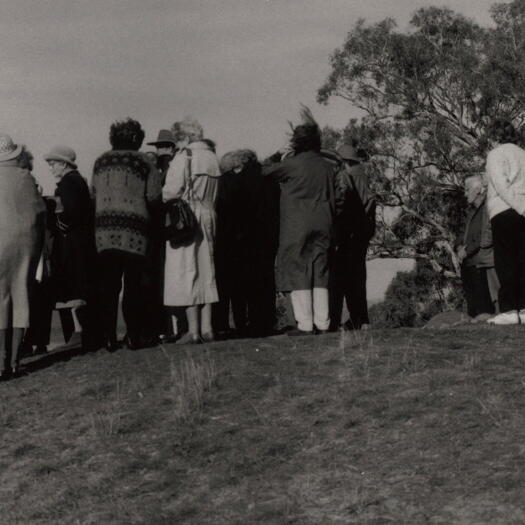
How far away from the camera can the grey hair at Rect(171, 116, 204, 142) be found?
10312 millimetres

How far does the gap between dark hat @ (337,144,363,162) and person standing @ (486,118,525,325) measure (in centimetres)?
125

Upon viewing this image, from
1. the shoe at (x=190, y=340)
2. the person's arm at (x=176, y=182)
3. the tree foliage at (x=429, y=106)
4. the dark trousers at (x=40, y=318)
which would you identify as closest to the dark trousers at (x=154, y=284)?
the shoe at (x=190, y=340)

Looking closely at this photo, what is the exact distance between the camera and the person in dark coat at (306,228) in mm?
10234

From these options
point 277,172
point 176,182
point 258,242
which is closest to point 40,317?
point 258,242

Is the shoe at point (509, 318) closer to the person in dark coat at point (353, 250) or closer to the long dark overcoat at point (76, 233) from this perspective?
the person in dark coat at point (353, 250)

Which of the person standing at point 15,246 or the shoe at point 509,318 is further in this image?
→ the shoe at point 509,318

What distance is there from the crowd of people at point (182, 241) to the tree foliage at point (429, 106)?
64.8 feet

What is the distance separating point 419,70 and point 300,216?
76.2ft

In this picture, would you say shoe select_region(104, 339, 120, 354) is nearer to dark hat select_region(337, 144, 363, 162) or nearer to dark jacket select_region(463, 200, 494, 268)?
dark hat select_region(337, 144, 363, 162)

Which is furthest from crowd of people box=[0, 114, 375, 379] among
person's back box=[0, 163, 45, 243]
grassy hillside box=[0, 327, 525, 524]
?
grassy hillside box=[0, 327, 525, 524]

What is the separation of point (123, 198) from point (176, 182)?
51 centimetres

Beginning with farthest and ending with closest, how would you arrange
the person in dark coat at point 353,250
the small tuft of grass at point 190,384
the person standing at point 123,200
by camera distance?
the person in dark coat at point 353,250 → the person standing at point 123,200 → the small tuft of grass at point 190,384

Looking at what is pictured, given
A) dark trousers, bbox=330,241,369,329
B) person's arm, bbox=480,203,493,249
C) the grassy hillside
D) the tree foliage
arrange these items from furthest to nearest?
the tree foliage
person's arm, bbox=480,203,493,249
dark trousers, bbox=330,241,369,329
the grassy hillside

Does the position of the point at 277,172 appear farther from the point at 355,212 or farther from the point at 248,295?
the point at 248,295
